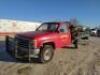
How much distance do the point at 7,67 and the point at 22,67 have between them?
652 millimetres

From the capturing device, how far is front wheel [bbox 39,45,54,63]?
28.9 ft

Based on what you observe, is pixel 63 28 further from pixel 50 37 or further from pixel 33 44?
pixel 33 44

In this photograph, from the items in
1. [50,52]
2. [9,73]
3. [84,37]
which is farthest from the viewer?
[84,37]

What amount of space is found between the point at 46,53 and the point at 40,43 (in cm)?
69

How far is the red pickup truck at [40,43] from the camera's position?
8.62 m

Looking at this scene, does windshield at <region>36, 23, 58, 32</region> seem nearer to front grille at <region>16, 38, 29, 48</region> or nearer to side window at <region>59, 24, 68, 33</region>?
side window at <region>59, 24, 68, 33</region>

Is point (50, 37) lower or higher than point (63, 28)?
lower

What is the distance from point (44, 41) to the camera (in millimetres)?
8930

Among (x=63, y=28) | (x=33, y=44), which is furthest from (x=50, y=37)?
(x=63, y=28)

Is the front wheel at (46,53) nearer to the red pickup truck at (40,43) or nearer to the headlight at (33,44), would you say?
the red pickup truck at (40,43)

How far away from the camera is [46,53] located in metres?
9.09

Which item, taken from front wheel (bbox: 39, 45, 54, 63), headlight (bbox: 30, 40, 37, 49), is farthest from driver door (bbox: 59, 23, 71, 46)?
headlight (bbox: 30, 40, 37, 49)

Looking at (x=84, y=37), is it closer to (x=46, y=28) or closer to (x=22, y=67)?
(x=46, y=28)

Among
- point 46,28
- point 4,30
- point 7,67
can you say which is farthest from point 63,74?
point 4,30
